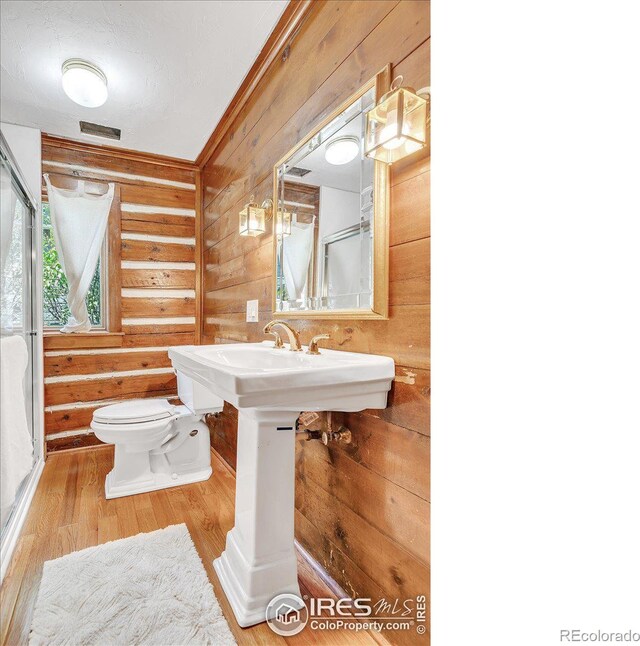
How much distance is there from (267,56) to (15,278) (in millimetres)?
1636

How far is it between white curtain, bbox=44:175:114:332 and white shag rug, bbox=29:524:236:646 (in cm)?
172

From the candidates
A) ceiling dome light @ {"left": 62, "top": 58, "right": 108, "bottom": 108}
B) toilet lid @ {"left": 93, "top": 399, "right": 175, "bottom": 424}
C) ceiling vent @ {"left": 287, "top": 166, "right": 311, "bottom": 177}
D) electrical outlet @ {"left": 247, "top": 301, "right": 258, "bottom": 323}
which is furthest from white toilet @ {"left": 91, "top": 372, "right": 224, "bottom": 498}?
ceiling dome light @ {"left": 62, "top": 58, "right": 108, "bottom": 108}

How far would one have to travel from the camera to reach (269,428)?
1.25 meters

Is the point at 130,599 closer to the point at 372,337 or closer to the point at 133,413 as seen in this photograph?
the point at 133,413

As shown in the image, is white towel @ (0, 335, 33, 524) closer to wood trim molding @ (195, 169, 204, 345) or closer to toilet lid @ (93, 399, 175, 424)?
toilet lid @ (93, 399, 175, 424)

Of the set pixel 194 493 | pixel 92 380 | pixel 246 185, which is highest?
pixel 246 185

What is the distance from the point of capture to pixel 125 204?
2.94 m

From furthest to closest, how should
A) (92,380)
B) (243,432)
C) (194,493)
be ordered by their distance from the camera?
1. (92,380)
2. (194,493)
3. (243,432)

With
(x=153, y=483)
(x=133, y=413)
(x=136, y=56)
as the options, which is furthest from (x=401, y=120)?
(x=153, y=483)
